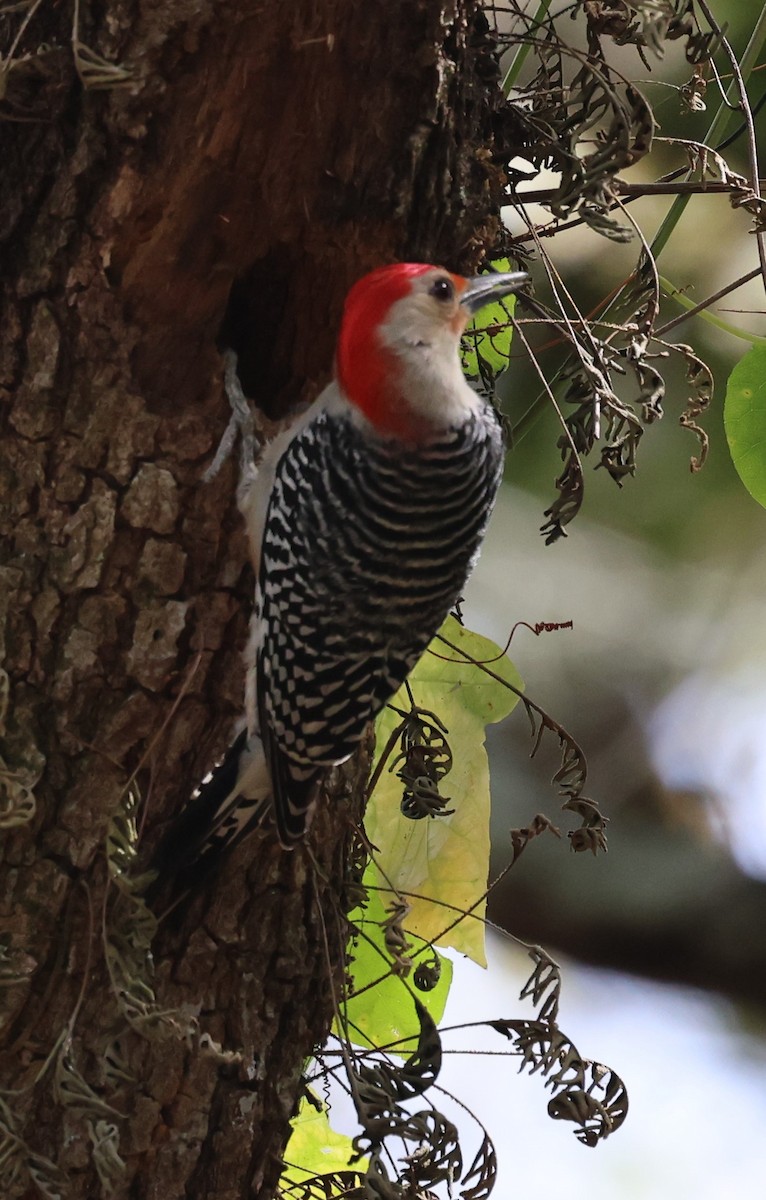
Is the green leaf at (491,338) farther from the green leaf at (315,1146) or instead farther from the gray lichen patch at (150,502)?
the green leaf at (315,1146)

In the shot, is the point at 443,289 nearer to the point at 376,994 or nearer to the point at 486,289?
the point at 486,289

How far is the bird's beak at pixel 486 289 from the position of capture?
4.96 ft

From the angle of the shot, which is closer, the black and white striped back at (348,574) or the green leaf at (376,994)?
the black and white striped back at (348,574)

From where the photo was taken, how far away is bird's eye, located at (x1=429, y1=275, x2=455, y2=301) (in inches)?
56.9

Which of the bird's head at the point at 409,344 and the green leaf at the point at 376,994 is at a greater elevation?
the bird's head at the point at 409,344

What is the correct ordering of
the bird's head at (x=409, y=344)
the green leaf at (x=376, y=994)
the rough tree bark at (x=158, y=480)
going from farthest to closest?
the green leaf at (x=376, y=994), the bird's head at (x=409, y=344), the rough tree bark at (x=158, y=480)

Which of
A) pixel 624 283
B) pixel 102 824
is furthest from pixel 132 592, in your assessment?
pixel 624 283

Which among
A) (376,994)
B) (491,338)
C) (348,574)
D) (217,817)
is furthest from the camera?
(491,338)

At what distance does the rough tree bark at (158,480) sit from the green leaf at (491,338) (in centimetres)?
30

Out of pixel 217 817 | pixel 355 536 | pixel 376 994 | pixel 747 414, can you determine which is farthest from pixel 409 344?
pixel 376 994

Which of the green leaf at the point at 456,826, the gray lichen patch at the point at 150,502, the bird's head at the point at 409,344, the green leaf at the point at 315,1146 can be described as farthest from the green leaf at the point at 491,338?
the green leaf at the point at 315,1146

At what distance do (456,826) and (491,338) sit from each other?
749mm

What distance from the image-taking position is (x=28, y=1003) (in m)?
1.28

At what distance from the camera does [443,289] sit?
4.83ft
